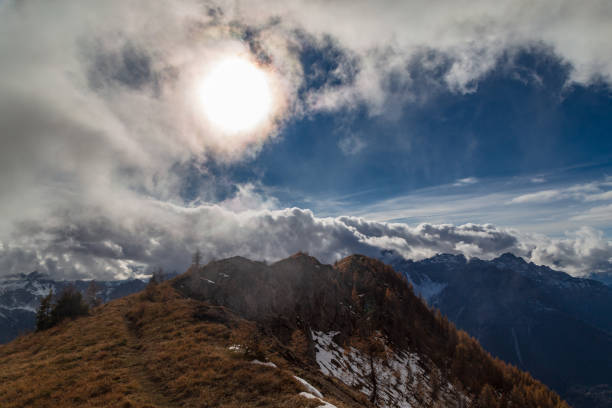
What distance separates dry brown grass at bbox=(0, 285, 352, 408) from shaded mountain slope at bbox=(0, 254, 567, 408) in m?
0.13

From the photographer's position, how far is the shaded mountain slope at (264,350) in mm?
22469

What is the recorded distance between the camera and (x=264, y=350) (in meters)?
30.6

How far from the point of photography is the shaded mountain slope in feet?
73.7

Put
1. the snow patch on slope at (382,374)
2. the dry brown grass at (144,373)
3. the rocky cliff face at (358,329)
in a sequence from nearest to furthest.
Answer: the dry brown grass at (144,373)
the snow patch on slope at (382,374)
the rocky cliff face at (358,329)

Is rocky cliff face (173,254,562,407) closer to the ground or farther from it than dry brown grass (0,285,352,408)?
closer to the ground

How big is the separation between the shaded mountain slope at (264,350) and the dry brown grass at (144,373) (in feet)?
0.43

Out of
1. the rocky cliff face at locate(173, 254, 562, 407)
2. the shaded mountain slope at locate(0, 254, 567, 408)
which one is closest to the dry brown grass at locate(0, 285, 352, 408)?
the shaded mountain slope at locate(0, 254, 567, 408)

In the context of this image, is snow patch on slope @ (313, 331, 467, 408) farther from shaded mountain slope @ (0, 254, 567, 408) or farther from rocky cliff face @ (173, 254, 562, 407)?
shaded mountain slope @ (0, 254, 567, 408)

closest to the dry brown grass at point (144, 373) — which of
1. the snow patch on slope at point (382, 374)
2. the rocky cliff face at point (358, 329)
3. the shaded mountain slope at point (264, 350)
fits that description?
the shaded mountain slope at point (264, 350)

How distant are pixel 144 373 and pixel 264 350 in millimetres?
12097

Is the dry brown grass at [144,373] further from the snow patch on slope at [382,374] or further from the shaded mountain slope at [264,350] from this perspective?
the snow patch on slope at [382,374]

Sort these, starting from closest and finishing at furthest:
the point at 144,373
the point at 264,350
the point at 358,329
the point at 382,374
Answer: the point at 144,373 < the point at 264,350 < the point at 382,374 < the point at 358,329

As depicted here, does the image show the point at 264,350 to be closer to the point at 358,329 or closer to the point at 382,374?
the point at 382,374

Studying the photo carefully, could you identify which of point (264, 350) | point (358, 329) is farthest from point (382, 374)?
point (264, 350)
